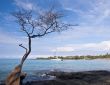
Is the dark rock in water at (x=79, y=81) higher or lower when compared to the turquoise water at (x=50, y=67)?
lower

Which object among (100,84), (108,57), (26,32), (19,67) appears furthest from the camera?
(108,57)

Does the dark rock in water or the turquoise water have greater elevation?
the turquoise water

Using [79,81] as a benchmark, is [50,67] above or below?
above

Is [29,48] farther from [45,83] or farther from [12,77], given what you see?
[45,83]

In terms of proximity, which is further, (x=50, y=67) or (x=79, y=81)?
(x=50, y=67)

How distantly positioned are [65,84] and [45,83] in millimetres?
2240

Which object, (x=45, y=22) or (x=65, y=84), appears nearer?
(x=45, y=22)

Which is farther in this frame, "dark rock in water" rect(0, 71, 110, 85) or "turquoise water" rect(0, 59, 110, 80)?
"turquoise water" rect(0, 59, 110, 80)

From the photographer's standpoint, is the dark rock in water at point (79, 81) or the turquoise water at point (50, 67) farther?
the turquoise water at point (50, 67)

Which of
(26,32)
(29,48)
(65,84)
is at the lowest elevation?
(65,84)

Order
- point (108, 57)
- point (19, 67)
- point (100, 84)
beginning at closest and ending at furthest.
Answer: point (19, 67) < point (100, 84) < point (108, 57)

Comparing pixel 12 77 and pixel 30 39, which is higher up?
pixel 30 39

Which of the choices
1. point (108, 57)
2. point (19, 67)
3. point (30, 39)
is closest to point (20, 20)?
point (30, 39)

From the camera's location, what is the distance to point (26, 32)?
23750mm
